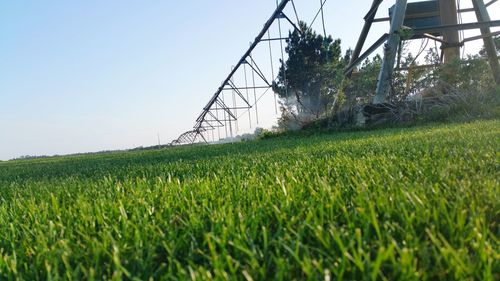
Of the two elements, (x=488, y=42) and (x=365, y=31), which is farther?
(x=365, y=31)

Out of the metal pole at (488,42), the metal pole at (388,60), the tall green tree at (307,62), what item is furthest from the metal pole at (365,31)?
the tall green tree at (307,62)

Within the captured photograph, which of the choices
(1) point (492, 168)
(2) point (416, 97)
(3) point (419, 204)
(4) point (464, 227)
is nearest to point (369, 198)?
(3) point (419, 204)

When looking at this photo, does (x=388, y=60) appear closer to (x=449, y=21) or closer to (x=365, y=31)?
(x=365, y=31)

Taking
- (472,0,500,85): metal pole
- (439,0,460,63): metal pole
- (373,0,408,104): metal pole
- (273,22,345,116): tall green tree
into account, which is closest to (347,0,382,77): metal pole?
(439,0,460,63): metal pole

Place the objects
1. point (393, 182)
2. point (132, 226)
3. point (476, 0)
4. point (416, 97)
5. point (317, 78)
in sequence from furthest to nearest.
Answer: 1. point (317, 78)
2. point (476, 0)
3. point (416, 97)
4. point (393, 182)
5. point (132, 226)

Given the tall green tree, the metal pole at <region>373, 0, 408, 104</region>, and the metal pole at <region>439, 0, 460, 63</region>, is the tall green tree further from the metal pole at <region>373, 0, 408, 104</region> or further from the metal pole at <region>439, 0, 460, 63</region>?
the metal pole at <region>373, 0, 408, 104</region>

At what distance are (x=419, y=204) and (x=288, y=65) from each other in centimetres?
2307

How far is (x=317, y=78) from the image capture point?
18922 mm

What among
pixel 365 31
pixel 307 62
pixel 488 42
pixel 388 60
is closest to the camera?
pixel 388 60

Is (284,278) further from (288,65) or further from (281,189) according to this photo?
(288,65)

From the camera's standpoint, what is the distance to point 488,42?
8672mm

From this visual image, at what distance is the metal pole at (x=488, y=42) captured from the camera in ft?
26.5

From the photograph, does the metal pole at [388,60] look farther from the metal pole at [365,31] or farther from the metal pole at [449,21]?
the metal pole at [449,21]

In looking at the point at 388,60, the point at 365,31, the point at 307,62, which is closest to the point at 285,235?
the point at 388,60
